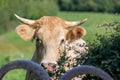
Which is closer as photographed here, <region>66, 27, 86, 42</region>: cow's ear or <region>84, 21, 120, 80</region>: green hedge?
<region>84, 21, 120, 80</region>: green hedge

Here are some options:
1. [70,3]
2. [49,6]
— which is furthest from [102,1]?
[49,6]

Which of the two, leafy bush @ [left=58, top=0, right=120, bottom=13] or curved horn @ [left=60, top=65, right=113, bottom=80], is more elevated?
curved horn @ [left=60, top=65, right=113, bottom=80]

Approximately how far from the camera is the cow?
35.5ft

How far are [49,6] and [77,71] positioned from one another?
47684 millimetres

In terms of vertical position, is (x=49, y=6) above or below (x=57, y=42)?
below

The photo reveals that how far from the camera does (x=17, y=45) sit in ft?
142

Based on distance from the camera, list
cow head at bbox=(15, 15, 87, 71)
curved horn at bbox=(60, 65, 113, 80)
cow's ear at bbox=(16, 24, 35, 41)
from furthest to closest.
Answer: cow's ear at bbox=(16, 24, 35, 41) < cow head at bbox=(15, 15, 87, 71) < curved horn at bbox=(60, 65, 113, 80)

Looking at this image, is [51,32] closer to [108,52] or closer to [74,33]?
[74,33]

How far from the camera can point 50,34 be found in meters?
11.1

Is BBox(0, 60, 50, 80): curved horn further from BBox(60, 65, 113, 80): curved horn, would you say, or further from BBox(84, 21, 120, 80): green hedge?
BBox(84, 21, 120, 80): green hedge

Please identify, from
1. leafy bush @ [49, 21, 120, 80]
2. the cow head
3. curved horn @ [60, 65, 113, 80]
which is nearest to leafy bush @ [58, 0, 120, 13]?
the cow head

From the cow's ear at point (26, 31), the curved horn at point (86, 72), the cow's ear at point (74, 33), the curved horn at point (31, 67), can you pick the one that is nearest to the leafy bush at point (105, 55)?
the curved horn at point (86, 72)

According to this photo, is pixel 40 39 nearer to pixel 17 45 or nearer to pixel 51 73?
pixel 51 73

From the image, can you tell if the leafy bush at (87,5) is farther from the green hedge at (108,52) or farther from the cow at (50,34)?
the green hedge at (108,52)
